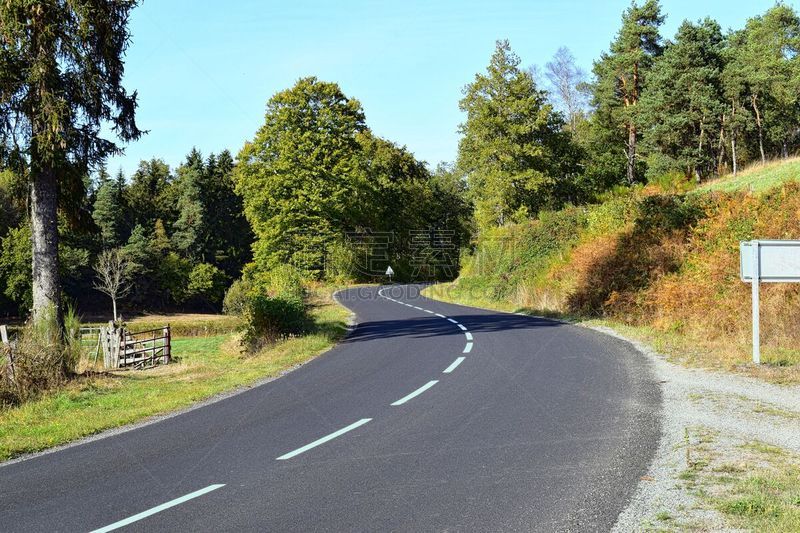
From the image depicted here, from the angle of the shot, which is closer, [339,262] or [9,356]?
[9,356]

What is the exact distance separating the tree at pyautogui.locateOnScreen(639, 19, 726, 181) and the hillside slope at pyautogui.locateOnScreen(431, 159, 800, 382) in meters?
10.7

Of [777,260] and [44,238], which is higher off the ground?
[44,238]

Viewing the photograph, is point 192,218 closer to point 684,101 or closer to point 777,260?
point 684,101

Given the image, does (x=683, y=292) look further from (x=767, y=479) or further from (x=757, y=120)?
(x=757, y=120)

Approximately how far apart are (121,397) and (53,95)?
7491mm

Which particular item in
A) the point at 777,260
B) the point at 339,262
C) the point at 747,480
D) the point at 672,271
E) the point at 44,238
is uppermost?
the point at 44,238

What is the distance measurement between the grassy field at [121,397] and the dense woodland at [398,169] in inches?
207

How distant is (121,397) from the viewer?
1260cm

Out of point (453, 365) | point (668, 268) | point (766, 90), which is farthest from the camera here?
point (766, 90)

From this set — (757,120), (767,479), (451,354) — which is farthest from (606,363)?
(757,120)

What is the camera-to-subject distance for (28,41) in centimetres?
1473

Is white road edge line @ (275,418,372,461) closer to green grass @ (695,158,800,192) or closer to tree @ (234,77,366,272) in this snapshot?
green grass @ (695,158,800,192)

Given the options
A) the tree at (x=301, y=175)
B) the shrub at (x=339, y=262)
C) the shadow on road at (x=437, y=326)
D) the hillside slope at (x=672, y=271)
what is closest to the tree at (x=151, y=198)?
the tree at (x=301, y=175)

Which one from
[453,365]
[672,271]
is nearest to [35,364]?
[453,365]
